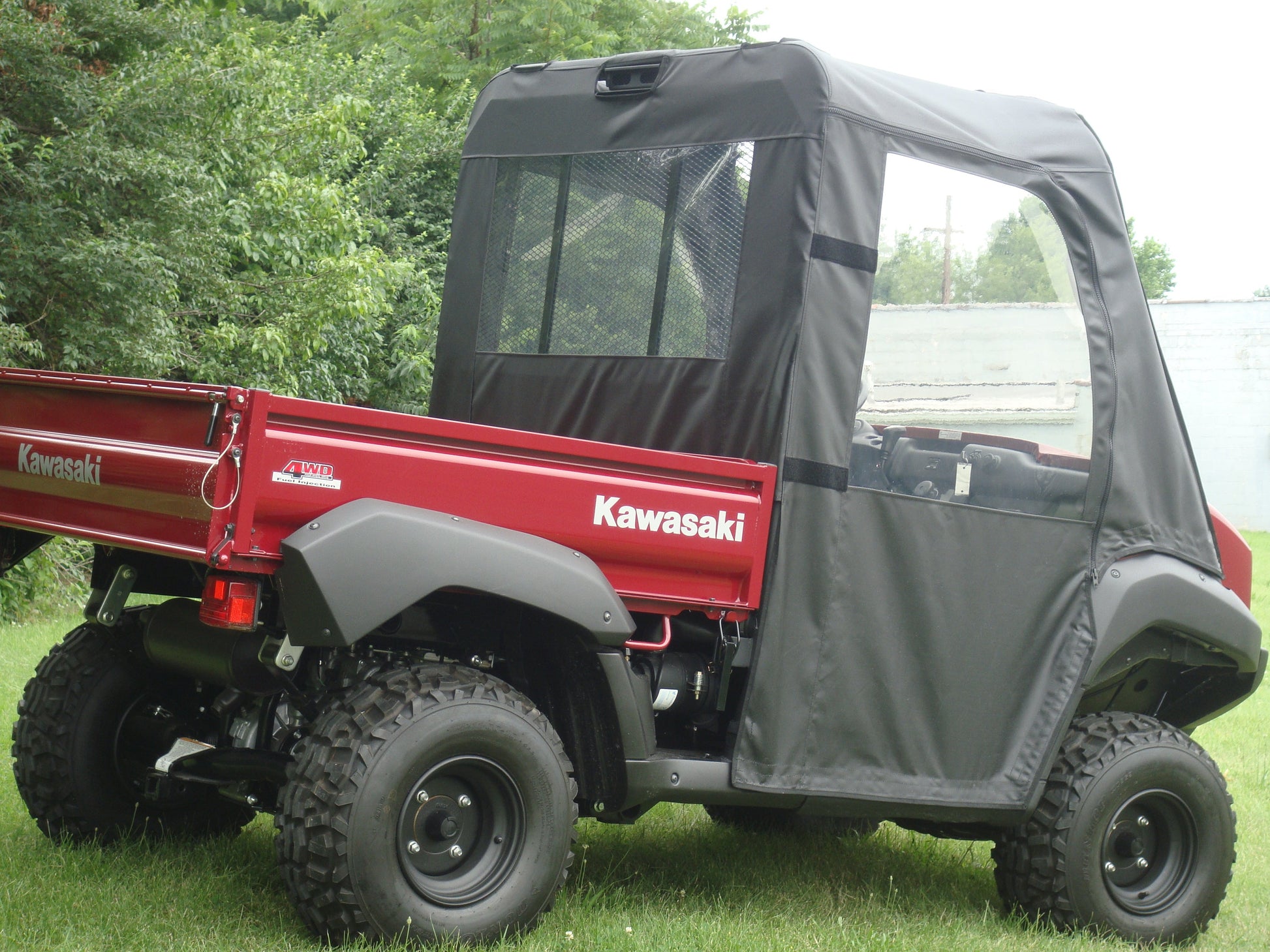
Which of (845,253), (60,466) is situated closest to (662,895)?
(845,253)

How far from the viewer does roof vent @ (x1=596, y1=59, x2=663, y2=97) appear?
465 cm

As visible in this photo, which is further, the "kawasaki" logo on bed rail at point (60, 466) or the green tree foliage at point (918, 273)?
the green tree foliage at point (918, 273)

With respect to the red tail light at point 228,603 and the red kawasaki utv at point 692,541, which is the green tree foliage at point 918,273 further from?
the red tail light at point 228,603

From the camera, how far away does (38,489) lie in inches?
158

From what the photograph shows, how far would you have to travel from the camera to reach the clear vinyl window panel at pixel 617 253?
4434mm

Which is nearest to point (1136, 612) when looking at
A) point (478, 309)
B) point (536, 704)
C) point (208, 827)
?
point (536, 704)

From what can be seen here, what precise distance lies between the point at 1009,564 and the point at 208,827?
284 cm

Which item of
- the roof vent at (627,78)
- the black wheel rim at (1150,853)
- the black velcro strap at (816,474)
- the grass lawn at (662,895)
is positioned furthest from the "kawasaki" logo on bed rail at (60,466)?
the black wheel rim at (1150,853)

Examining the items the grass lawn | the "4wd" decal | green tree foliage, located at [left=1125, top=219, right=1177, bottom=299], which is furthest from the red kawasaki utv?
green tree foliage, located at [left=1125, top=219, right=1177, bottom=299]

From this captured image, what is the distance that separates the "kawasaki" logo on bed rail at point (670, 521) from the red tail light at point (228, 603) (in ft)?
3.13

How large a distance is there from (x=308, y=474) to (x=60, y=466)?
1.00 m

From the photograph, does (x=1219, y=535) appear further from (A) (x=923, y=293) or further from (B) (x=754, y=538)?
(B) (x=754, y=538)

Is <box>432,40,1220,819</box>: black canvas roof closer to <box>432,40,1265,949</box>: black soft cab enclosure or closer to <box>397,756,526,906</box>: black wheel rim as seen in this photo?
<box>432,40,1265,949</box>: black soft cab enclosure

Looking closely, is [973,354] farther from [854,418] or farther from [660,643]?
[660,643]
